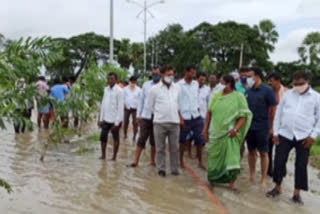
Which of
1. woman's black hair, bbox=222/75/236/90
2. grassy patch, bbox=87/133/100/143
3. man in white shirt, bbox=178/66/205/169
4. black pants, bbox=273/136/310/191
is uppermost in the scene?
woman's black hair, bbox=222/75/236/90

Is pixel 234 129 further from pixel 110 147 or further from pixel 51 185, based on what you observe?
pixel 110 147

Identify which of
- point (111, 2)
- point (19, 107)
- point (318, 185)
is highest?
point (111, 2)

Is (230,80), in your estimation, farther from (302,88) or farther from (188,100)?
(188,100)

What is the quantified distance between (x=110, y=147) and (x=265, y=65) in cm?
4728

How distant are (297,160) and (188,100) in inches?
98.1

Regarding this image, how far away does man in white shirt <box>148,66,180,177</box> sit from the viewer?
7.97m

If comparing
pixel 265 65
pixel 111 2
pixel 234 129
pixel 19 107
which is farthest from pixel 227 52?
pixel 19 107

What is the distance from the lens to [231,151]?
7.07 meters

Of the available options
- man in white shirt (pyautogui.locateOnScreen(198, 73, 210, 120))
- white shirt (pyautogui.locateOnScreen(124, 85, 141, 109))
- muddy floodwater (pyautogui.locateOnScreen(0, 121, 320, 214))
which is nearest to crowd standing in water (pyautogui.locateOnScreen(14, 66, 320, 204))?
muddy floodwater (pyautogui.locateOnScreen(0, 121, 320, 214))

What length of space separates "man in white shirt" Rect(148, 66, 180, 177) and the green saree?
35.7 inches

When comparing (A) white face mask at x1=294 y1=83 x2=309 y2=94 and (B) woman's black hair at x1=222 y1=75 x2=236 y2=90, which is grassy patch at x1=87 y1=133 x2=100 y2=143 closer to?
(B) woman's black hair at x1=222 y1=75 x2=236 y2=90

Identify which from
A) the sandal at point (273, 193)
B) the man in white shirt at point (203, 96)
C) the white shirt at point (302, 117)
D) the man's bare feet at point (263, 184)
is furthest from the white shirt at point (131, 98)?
the white shirt at point (302, 117)

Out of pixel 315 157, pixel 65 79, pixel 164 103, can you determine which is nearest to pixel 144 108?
pixel 164 103

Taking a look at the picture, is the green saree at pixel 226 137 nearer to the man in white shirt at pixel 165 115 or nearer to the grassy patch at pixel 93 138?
the man in white shirt at pixel 165 115
